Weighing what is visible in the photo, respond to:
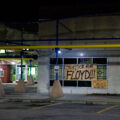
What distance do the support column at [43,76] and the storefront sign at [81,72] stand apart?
5.69 feet

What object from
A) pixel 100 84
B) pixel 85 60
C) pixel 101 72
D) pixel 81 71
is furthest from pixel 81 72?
pixel 100 84

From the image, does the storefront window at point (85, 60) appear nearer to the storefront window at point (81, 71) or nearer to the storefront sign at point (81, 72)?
the storefront window at point (81, 71)

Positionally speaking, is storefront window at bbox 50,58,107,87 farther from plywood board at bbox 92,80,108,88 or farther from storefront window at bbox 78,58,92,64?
plywood board at bbox 92,80,108,88

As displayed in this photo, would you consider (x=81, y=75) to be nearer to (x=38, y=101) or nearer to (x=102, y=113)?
(x=38, y=101)

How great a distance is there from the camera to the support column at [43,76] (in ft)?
78.0

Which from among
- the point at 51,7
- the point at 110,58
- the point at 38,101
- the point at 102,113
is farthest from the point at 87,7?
the point at 102,113

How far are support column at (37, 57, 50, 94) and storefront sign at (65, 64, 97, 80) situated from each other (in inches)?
68.3

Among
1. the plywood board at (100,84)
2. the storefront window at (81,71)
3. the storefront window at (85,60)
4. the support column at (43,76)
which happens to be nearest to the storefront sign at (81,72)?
the storefront window at (81,71)

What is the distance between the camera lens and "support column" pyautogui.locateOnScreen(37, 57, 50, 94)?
23.8 metres

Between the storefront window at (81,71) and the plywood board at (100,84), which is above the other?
the storefront window at (81,71)

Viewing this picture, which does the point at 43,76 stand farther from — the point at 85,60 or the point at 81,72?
the point at 85,60

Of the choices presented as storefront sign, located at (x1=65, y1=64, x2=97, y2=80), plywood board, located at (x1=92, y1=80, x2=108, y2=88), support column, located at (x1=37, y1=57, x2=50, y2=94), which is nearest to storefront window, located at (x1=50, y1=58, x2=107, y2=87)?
storefront sign, located at (x1=65, y1=64, x2=97, y2=80)

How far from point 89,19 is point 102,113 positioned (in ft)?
36.1

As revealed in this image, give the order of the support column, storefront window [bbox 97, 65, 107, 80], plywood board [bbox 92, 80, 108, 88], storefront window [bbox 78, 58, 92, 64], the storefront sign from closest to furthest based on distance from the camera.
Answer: plywood board [bbox 92, 80, 108, 88] → storefront window [bbox 97, 65, 107, 80] → the storefront sign → storefront window [bbox 78, 58, 92, 64] → the support column
